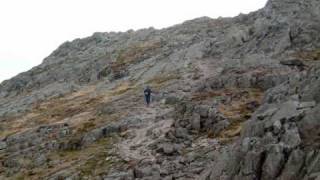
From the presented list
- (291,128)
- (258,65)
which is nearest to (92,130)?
(258,65)

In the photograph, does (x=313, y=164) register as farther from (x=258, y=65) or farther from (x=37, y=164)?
(x=258, y=65)

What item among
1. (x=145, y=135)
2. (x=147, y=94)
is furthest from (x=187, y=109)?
(x=147, y=94)

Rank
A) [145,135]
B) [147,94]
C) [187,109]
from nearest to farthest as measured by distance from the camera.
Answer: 1. [145,135]
2. [187,109]
3. [147,94]

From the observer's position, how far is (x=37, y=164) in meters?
55.5

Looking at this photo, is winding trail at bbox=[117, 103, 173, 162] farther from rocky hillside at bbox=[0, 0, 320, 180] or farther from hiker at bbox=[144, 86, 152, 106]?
hiker at bbox=[144, 86, 152, 106]

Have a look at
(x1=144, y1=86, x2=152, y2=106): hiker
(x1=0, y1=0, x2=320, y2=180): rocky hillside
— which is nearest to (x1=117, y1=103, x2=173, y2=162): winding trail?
(x1=0, y1=0, x2=320, y2=180): rocky hillside

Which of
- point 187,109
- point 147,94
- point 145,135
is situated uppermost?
point 147,94

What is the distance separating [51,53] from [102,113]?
245 feet

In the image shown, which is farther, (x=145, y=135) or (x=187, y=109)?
(x=187, y=109)

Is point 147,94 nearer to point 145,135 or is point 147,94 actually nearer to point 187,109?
point 187,109

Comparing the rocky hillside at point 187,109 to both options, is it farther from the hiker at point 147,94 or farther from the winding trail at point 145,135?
the hiker at point 147,94

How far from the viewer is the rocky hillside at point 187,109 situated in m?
33.4

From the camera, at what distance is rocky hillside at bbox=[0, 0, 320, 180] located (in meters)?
33.4

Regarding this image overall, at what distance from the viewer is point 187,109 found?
181 ft
